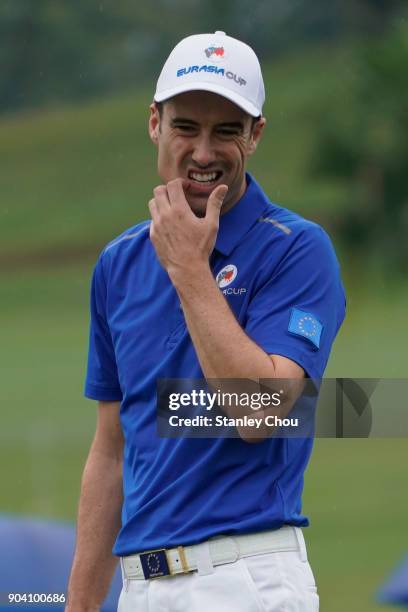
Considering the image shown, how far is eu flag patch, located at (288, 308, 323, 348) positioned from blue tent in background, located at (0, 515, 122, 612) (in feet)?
7.25

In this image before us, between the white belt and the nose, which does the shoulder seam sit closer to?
the nose

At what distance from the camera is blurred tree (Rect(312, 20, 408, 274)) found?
114 feet

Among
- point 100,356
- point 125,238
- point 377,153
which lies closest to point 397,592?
point 100,356

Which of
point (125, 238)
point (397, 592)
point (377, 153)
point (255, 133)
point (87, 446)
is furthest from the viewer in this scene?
point (377, 153)

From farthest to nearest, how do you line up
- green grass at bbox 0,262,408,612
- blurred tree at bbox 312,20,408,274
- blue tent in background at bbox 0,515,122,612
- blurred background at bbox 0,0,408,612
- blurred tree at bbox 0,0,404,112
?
blurred tree at bbox 0,0,404,112 → blurred tree at bbox 312,20,408,274 → blurred background at bbox 0,0,408,612 → green grass at bbox 0,262,408,612 → blue tent in background at bbox 0,515,122,612

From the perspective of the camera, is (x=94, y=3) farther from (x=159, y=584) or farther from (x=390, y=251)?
(x=159, y=584)

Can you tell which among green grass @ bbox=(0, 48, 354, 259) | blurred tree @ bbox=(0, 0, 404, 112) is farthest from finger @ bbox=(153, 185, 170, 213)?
blurred tree @ bbox=(0, 0, 404, 112)

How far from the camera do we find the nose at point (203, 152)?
2.83 m

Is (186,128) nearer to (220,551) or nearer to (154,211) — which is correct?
(154,211)

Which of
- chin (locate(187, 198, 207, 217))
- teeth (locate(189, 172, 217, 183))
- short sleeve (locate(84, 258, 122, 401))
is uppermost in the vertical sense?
teeth (locate(189, 172, 217, 183))

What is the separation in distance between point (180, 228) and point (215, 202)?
0.09 meters

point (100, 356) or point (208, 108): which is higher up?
point (208, 108)

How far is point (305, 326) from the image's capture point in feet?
9.01

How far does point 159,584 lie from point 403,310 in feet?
122
